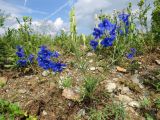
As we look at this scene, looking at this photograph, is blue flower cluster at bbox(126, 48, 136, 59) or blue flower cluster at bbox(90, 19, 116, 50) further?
blue flower cluster at bbox(126, 48, 136, 59)

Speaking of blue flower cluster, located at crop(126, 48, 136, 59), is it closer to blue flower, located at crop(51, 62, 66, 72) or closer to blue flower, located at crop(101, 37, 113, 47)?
blue flower, located at crop(101, 37, 113, 47)

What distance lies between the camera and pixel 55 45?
323 inches

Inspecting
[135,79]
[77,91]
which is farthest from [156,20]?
[77,91]

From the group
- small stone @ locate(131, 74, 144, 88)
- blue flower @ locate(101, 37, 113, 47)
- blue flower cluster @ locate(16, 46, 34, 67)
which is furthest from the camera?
blue flower cluster @ locate(16, 46, 34, 67)

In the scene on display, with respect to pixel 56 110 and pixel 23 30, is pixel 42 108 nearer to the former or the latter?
pixel 56 110

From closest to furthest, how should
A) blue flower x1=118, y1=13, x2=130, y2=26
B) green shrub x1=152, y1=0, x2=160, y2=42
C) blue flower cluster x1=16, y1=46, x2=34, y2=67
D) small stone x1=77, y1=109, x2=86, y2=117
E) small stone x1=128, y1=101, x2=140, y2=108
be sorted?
small stone x1=77, y1=109, x2=86, y2=117
small stone x1=128, y1=101, x2=140, y2=108
blue flower cluster x1=16, y1=46, x2=34, y2=67
blue flower x1=118, y1=13, x2=130, y2=26
green shrub x1=152, y1=0, x2=160, y2=42

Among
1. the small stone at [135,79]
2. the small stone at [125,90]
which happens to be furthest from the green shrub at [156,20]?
the small stone at [125,90]

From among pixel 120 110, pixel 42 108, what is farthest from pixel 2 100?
pixel 120 110

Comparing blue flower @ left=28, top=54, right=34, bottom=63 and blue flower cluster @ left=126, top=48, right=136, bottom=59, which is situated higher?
blue flower cluster @ left=126, top=48, right=136, bottom=59

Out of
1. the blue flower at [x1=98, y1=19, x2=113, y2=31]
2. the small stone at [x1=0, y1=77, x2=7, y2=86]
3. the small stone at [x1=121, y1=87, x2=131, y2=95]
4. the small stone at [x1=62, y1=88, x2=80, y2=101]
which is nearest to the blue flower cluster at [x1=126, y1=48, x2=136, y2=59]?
the blue flower at [x1=98, y1=19, x2=113, y2=31]

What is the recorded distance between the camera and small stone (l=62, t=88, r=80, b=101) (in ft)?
17.9

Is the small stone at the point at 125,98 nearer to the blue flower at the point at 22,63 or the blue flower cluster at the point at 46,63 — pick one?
the blue flower cluster at the point at 46,63

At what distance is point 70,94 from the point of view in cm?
551

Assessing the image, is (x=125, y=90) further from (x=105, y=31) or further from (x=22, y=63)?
(x=22, y=63)
